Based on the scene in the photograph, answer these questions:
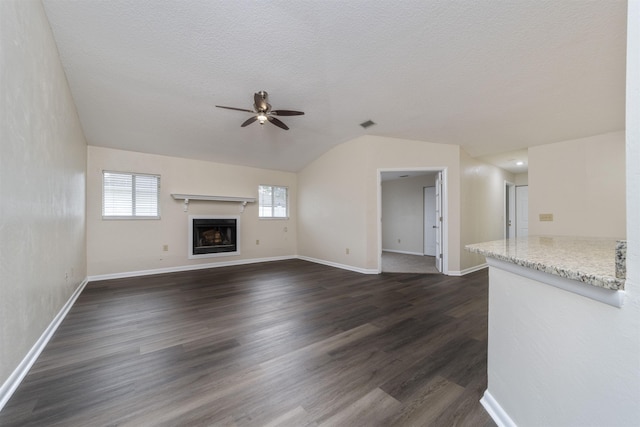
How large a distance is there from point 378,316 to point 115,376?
220cm

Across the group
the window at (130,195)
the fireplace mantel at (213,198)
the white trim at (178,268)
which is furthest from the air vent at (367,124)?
the window at (130,195)

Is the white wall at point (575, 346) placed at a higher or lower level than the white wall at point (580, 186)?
lower

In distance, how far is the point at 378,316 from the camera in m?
2.61

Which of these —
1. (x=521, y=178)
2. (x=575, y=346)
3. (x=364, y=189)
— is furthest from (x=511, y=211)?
(x=575, y=346)

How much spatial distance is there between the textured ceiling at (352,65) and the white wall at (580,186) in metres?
0.32

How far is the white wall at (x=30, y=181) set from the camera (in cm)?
143

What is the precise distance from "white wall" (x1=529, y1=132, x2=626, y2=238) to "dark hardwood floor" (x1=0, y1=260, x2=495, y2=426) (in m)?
2.33

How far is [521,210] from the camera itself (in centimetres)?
709

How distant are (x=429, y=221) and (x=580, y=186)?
308 cm

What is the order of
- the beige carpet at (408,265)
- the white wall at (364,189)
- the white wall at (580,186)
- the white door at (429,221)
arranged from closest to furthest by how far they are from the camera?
the white wall at (580,186) < the white wall at (364,189) < the beige carpet at (408,265) < the white door at (429,221)

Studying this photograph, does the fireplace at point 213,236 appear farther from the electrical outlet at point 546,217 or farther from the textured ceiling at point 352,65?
the electrical outlet at point 546,217

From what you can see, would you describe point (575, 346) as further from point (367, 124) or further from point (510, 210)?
point (510, 210)

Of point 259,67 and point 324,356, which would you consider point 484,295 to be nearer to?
point 324,356

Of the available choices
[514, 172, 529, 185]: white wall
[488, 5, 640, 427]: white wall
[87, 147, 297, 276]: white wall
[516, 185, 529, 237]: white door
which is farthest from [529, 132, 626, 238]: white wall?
[87, 147, 297, 276]: white wall
